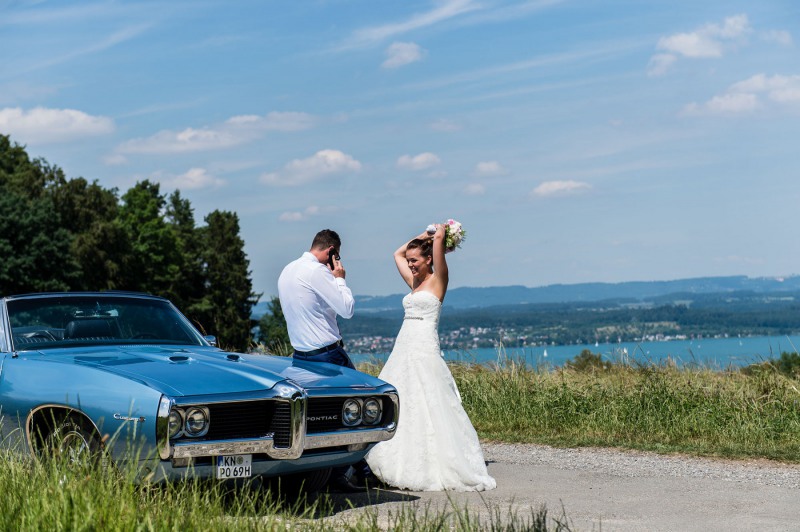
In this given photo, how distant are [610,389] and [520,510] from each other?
5.85 meters

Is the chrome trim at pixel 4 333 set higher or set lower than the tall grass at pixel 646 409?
higher

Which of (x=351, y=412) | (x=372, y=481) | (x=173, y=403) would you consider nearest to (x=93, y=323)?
(x=173, y=403)

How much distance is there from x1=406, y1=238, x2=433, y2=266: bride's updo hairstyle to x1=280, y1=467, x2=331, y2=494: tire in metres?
→ 2.42

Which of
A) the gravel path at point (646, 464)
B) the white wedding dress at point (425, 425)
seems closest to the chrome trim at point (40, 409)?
the white wedding dress at point (425, 425)

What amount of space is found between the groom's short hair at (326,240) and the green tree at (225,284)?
63406mm

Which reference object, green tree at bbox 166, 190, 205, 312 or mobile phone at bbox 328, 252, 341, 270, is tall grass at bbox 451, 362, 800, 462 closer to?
mobile phone at bbox 328, 252, 341, 270

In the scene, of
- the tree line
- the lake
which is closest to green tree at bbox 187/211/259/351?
the tree line

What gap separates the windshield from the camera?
25.5 ft

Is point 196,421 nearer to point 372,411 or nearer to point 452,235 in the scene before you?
point 372,411

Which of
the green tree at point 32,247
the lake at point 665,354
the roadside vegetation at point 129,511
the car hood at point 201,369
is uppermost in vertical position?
the green tree at point 32,247

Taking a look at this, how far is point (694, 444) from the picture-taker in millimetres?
10633

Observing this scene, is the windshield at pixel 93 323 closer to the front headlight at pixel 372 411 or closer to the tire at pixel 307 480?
the tire at pixel 307 480

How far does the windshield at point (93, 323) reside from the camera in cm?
776

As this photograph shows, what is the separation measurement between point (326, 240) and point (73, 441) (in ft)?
8.54
